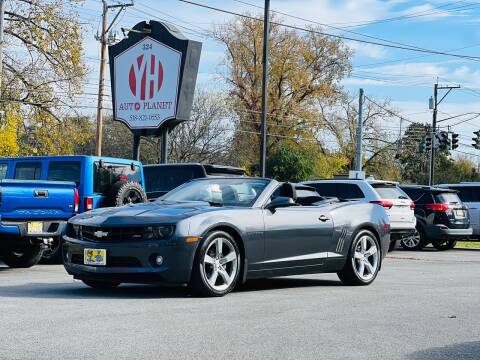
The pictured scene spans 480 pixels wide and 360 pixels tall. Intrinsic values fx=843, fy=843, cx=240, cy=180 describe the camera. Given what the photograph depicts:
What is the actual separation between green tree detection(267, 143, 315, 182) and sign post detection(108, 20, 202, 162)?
2878 cm

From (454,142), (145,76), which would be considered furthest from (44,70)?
(454,142)

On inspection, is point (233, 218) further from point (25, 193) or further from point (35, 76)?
point (35, 76)

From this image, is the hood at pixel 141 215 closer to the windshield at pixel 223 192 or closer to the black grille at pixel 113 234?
the black grille at pixel 113 234

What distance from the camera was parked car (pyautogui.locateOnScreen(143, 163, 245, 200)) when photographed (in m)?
17.4

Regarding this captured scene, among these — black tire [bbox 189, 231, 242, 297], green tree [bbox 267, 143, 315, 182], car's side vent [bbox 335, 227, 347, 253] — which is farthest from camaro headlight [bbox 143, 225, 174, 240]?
green tree [bbox 267, 143, 315, 182]

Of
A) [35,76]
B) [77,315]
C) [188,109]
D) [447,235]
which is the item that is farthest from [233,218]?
[35,76]

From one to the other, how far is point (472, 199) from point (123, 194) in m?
14.9

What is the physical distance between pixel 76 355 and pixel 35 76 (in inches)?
1183

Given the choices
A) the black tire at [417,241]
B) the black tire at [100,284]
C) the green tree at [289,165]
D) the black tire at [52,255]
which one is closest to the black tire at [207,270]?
the black tire at [100,284]

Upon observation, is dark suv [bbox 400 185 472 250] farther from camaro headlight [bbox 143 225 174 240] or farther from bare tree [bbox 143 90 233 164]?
bare tree [bbox 143 90 233 164]

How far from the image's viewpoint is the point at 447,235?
22.4 meters

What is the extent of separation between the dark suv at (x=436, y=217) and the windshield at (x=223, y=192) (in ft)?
42.0

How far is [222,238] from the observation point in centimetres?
949

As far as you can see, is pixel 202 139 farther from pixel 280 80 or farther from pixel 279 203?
pixel 279 203
